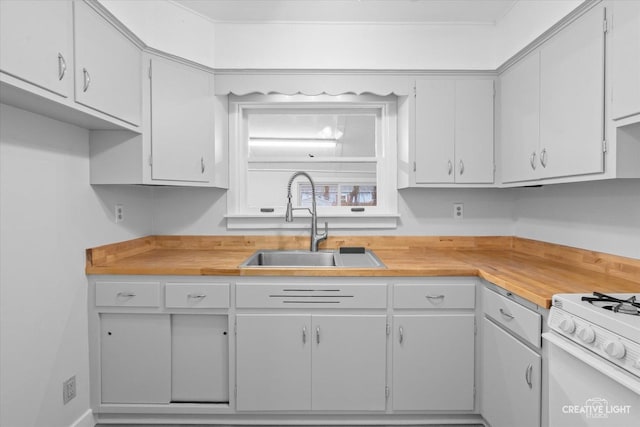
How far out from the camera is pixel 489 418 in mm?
1749

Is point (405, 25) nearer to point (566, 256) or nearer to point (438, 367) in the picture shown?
point (566, 256)

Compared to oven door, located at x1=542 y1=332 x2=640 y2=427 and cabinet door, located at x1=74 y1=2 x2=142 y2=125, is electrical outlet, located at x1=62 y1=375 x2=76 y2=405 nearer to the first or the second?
cabinet door, located at x1=74 y1=2 x2=142 y2=125

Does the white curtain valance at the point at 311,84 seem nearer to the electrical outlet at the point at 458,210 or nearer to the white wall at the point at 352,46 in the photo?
the white wall at the point at 352,46

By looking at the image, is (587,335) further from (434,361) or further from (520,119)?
(520,119)

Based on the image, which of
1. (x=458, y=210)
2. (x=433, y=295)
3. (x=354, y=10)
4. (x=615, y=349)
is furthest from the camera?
(x=458, y=210)

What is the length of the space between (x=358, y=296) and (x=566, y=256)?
128cm

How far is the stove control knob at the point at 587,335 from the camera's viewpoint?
1.04 metres

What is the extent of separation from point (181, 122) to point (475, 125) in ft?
6.38

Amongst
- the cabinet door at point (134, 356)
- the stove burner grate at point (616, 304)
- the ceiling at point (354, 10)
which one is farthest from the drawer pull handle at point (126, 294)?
the stove burner grate at point (616, 304)

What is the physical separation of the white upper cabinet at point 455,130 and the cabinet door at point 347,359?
1.08 metres

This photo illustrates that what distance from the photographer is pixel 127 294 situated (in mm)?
1838

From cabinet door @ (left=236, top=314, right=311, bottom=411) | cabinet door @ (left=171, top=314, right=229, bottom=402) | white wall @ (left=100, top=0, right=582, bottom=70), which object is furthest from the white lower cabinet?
white wall @ (left=100, top=0, right=582, bottom=70)

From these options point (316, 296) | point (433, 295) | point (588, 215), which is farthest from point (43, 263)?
point (588, 215)

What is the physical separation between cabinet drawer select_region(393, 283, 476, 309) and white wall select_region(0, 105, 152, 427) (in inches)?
68.4
